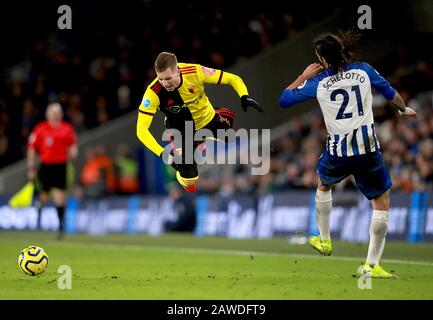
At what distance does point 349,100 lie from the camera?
973cm

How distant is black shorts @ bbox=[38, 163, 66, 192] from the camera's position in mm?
18359

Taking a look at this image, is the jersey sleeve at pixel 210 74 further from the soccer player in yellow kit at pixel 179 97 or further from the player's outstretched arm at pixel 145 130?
the player's outstretched arm at pixel 145 130

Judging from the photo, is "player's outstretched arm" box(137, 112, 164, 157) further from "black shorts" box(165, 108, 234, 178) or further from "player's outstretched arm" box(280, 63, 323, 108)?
"player's outstretched arm" box(280, 63, 323, 108)

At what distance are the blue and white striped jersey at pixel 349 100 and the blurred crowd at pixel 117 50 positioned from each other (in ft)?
51.5

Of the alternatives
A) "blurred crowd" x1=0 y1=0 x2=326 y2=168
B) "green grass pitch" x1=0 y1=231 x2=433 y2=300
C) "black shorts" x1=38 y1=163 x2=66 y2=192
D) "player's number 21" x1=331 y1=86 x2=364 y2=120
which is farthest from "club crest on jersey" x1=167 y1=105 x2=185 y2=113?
"blurred crowd" x1=0 y1=0 x2=326 y2=168

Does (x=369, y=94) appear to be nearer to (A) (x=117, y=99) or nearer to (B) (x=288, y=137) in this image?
(B) (x=288, y=137)

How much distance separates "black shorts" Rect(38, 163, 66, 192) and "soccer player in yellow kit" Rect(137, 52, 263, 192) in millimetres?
6512

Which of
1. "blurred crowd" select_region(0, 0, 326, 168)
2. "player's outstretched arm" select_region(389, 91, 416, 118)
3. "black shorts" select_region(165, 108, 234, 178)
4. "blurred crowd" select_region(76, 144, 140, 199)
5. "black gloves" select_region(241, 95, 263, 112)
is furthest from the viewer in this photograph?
"blurred crowd" select_region(0, 0, 326, 168)

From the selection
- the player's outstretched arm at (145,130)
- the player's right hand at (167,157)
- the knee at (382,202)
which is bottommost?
the knee at (382,202)

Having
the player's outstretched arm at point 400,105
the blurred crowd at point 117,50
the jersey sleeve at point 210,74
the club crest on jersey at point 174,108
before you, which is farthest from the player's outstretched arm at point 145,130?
the blurred crowd at point 117,50

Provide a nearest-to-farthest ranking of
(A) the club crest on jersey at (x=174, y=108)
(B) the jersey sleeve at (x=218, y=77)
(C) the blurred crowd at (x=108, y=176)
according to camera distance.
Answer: (B) the jersey sleeve at (x=218, y=77) → (A) the club crest on jersey at (x=174, y=108) → (C) the blurred crowd at (x=108, y=176)

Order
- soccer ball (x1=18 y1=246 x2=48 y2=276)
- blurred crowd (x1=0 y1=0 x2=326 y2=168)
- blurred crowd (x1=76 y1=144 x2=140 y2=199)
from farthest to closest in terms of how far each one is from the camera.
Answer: blurred crowd (x1=0 y1=0 x2=326 y2=168)
blurred crowd (x1=76 y1=144 x2=140 y2=199)
soccer ball (x1=18 y1=246 x2=48 y2=276)

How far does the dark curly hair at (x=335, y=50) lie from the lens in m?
9.69
